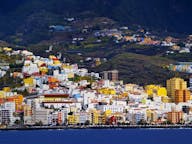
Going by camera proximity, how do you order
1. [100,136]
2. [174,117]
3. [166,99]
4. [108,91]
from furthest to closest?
[166,99] → [108,91] → [174,117] → [100,136]

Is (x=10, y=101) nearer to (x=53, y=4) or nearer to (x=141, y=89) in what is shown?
(x=141, y=89)

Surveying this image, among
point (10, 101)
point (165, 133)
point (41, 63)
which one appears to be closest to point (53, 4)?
point (41, 63)

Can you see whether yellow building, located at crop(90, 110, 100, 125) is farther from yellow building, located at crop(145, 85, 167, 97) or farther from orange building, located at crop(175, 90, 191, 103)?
orange building, located at crop(175, 90, 191, 103)

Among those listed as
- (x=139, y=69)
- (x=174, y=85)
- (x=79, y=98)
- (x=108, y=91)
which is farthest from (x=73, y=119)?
(x=139, y=69)

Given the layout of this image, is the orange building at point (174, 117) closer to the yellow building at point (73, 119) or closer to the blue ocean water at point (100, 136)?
→ the blue ocean water at point (100, 136)

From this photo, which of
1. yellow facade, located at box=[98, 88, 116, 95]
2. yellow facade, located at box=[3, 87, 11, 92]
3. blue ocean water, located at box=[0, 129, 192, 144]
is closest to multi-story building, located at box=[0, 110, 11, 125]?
blue ocean water, located at box=[0, 129, 192, 144]

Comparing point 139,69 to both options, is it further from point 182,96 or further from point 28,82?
point 28,82

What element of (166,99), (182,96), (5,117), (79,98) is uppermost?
(182,96)

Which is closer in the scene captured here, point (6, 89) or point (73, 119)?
point (73, 119)
